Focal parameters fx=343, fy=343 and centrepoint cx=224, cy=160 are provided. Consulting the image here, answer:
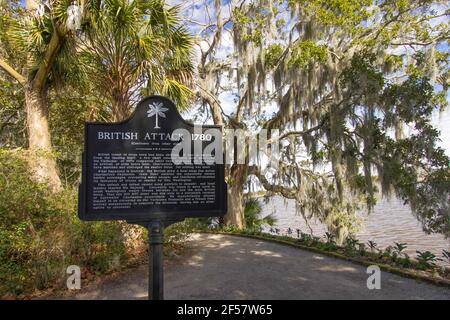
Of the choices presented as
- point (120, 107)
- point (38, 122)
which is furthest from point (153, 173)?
point (38, 122)

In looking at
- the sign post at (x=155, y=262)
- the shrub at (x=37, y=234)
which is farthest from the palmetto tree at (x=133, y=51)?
the sign post at (x=155, y=262)

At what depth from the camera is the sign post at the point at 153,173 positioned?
143 inches

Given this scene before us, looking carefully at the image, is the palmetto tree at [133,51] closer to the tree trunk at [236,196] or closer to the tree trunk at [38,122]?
the tree trunk at [38,122]

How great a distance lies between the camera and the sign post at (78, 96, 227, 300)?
364cm

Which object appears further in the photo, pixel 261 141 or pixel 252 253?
pixel 261 141

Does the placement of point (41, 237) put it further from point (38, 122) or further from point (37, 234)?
point (38, 122)

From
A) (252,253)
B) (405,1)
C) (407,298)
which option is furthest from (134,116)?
(405,1)

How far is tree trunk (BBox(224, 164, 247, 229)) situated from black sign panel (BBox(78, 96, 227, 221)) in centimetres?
1077

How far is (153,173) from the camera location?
3.78 metres

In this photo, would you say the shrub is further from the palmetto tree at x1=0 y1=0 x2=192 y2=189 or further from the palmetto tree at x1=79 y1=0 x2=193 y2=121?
the palmetto tree at x1=79 y1=0 x2=193 y2=121

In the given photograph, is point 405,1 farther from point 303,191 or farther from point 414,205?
point 303,191

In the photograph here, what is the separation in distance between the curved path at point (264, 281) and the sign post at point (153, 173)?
1887 mm
